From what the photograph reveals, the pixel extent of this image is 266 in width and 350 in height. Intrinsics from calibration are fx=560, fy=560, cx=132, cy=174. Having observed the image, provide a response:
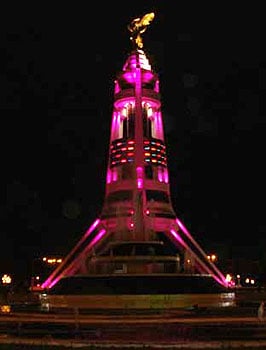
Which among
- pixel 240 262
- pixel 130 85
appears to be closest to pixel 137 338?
pixel 130 85

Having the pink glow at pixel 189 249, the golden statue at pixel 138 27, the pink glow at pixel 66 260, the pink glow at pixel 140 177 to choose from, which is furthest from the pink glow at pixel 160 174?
the golden statue at pixel 138 27

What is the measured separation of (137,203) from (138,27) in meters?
29.0

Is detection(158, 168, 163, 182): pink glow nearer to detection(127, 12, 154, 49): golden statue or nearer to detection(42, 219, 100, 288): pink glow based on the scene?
detection(42, 219, 100, 288): pink glow

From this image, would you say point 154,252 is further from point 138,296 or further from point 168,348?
point 168,348

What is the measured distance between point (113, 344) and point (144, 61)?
62.4 m

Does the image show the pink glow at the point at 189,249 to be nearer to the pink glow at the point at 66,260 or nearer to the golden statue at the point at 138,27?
the pink glow at the point at 66,260

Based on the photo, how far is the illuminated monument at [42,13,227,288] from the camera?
2095 inches

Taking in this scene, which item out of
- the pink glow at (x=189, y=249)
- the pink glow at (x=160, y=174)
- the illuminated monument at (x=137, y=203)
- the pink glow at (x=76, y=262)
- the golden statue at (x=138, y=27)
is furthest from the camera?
the golden statue at (x=138, y=27)

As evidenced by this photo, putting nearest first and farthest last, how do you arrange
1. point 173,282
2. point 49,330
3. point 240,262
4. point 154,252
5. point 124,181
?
point 49,330 → point 173,282 → point 154,252 → point 124,181 → point 240,262

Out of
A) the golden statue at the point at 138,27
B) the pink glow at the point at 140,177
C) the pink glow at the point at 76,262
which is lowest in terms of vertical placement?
the pink glow at the point at 76,262

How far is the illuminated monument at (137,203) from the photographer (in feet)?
175

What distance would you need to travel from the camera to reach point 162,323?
69.9 feet

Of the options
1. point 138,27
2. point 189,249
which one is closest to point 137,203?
point 189,249

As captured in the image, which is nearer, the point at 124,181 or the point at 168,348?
the point at 168,348
